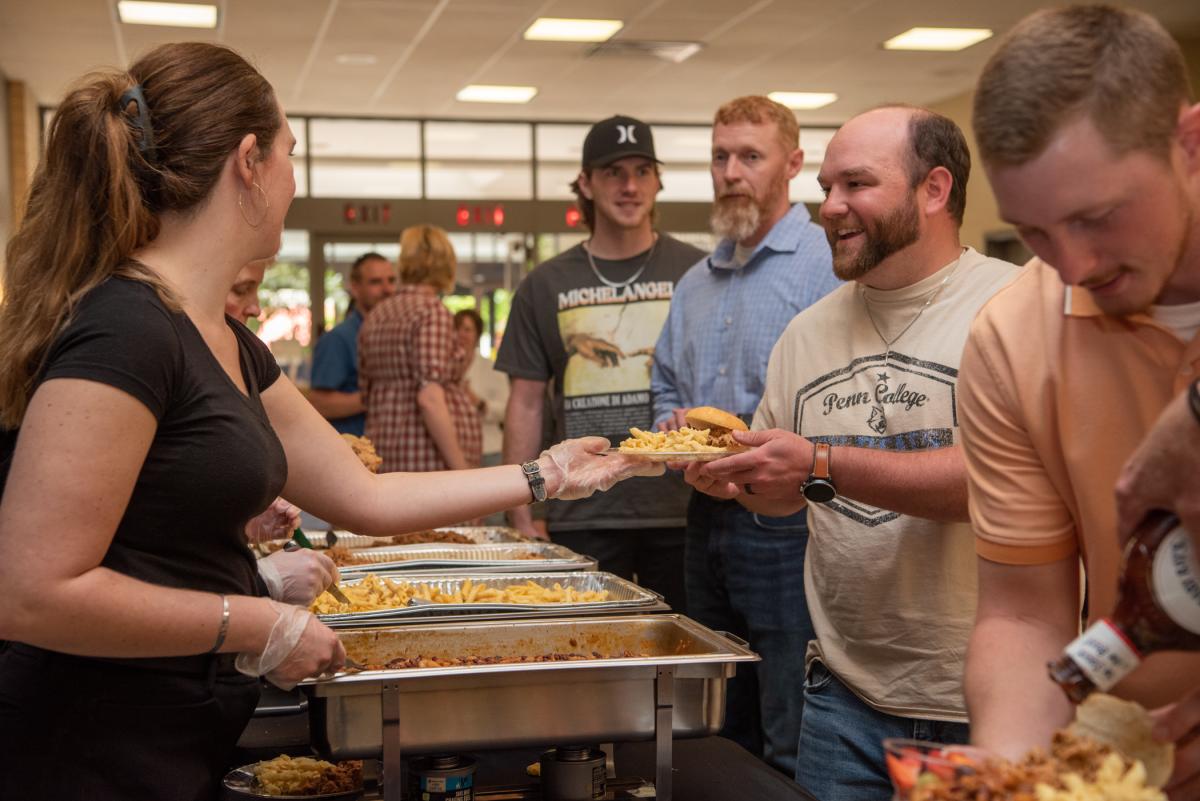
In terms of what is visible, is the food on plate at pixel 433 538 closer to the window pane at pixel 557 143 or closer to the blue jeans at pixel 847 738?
the blue jeans at pixel 847 738

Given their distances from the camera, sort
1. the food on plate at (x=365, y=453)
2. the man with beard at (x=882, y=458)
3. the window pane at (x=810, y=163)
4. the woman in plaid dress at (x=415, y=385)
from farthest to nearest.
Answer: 1. the window pane at (x=810, y=163)
2. the woman in plaid dress at (x=415, y=385)
3. the food on plate at (x=365, y=453)
4. the man with beard at (x=882, y=458)

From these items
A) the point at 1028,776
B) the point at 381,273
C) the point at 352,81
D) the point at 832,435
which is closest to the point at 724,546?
the point at 832,435

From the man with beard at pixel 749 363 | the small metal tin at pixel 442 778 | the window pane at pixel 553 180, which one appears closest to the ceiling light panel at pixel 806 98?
the window pane at pixel 553 180

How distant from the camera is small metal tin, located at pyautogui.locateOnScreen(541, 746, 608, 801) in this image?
179 centimetres

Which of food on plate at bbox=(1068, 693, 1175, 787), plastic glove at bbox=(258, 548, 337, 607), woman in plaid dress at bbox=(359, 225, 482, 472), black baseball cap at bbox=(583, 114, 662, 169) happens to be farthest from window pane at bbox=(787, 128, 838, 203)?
food on plate at bbox=(1068, 693, 1175, 787)

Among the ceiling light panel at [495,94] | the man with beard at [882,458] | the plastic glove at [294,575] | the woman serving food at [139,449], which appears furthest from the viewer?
the ceiling light panel at [495,94]

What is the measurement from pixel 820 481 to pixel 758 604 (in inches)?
31.2

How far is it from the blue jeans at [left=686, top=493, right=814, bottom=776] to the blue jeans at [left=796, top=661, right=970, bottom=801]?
471 millimetres

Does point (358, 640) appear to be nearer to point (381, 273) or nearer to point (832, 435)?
point (832, 435)

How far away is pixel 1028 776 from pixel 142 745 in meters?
1.09

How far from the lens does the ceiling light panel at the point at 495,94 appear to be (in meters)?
9.40

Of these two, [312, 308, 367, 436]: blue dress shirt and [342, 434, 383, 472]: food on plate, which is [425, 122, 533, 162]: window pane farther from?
[342, 434, 383, 472]: food on plate

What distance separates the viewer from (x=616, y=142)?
3.78 meters

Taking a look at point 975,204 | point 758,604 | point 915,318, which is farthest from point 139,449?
point 975,204
